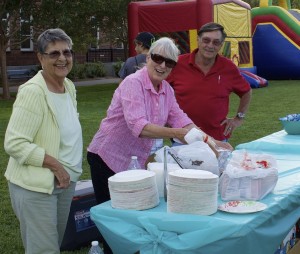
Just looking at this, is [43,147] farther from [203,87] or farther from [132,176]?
[203,87]

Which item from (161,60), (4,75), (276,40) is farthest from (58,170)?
(276,40)

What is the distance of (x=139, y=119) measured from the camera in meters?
2.80

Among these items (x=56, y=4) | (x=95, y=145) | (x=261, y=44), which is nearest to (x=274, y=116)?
(x=56, y=4)

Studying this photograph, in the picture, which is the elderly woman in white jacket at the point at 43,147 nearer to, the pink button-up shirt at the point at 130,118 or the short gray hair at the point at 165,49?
the pink button-up shirt at the point at 130,118

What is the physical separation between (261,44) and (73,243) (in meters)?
18.9

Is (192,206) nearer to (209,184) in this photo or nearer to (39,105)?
(209,184)

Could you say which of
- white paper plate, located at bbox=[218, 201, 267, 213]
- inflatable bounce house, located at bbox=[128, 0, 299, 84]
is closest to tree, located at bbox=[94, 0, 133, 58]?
inflatable bounce house, located at bbox=[128, 0, 299, 84]

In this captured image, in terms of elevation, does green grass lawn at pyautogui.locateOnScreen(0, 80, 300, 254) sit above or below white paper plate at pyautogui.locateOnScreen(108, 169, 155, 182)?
below

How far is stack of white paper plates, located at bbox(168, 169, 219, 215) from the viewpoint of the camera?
2.25 m

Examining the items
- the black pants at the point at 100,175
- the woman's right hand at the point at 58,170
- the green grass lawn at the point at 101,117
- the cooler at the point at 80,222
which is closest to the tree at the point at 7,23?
the green grass lawn at the point at 101,117

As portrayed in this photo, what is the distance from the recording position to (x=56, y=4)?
15344 millimetres

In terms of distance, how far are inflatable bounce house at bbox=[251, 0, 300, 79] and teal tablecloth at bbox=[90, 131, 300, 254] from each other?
19215 mm

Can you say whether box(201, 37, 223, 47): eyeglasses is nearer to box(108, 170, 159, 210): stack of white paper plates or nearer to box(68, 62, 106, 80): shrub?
box(108, 170, 159, 210): stack of white paper plates

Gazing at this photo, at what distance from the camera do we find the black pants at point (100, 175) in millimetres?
3158
